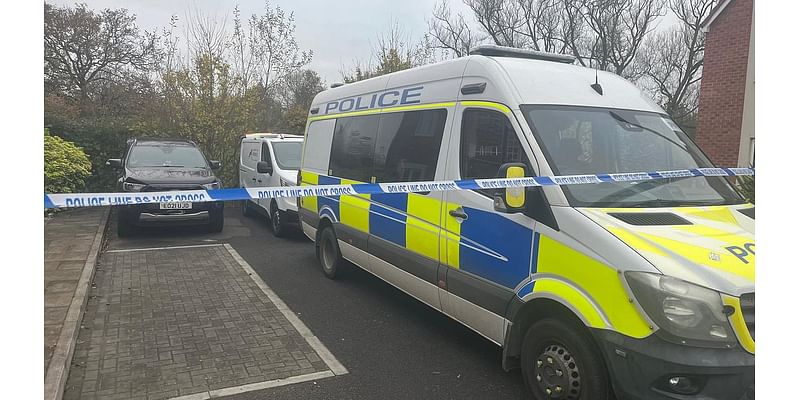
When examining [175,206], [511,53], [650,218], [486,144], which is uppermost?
[511,53]

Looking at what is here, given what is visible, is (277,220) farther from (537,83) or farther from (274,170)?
(537,83)

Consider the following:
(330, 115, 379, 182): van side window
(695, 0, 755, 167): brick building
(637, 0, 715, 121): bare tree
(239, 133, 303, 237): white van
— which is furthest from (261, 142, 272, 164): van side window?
(637, 0, 715, 121): bare tree

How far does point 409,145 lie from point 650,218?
2358 millimetres

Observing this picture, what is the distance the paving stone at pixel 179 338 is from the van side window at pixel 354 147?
5.48 ft

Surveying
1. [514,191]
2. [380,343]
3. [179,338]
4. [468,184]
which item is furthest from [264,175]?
[514,191]

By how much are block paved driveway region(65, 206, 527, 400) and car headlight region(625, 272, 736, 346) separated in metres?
1.31

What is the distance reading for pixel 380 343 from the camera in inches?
179

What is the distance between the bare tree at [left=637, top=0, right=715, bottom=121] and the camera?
92.4 feet

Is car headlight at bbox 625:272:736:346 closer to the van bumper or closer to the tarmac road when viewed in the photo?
the van bumper

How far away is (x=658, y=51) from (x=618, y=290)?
1243 inches

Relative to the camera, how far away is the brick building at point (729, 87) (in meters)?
11.1

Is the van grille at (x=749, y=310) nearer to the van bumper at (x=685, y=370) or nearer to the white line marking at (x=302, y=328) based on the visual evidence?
the van bumper at (x=685, y=370)

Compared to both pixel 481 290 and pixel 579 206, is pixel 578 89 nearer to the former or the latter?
pixel 579 206

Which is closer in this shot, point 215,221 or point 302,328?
point 302,328
